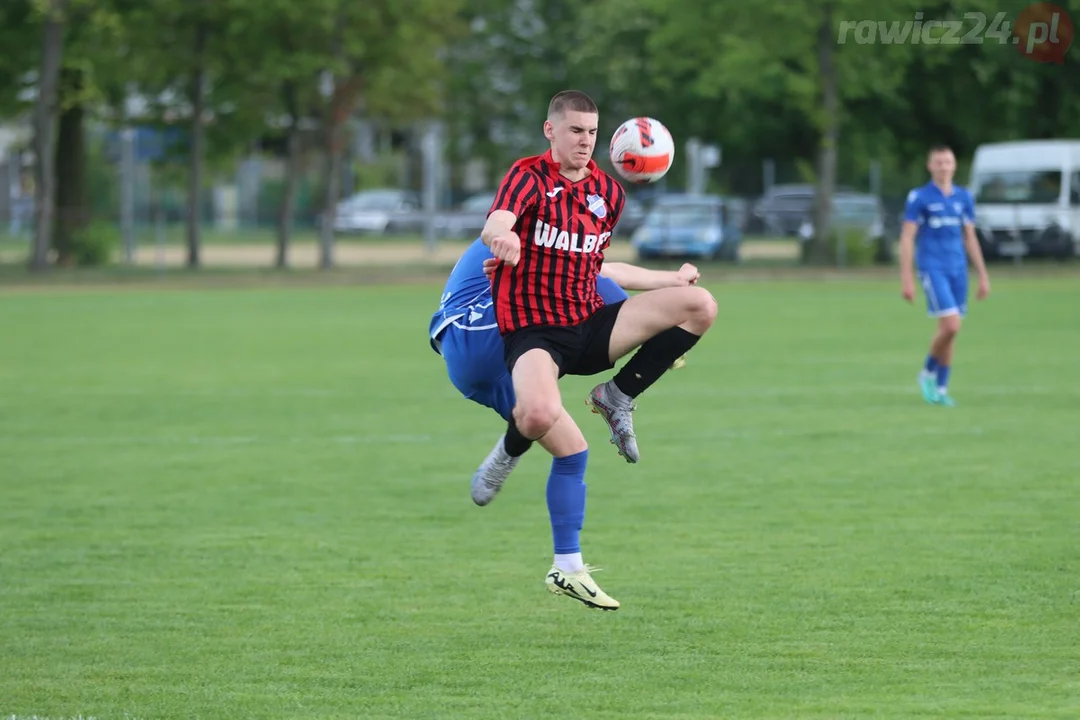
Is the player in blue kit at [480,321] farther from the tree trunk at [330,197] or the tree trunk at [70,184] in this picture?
the tree trunk at [70,184]

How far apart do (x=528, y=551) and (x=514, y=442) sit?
176cm

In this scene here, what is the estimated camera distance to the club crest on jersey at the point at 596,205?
7.17 m

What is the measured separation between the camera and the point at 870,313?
2597 centimetres

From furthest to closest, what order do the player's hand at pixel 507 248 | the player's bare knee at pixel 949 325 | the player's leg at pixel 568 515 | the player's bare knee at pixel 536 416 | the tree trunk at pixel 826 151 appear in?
1. the tree trunk at pixel 826 151
2. the player's bare knee at pixel 949 325
3. the player's leg at pixel 568 515
4. the player's bare knee at pixel 536 416
5. the player's hand at pixel 507 248

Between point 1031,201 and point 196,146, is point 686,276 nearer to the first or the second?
point 1031,201

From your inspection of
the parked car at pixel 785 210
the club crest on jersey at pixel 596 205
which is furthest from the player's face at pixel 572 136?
the parked car at pixel 785 210

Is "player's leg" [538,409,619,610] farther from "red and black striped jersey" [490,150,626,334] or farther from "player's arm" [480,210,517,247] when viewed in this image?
"player's arm" [480,210,517,247]

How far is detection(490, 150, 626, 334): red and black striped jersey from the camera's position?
7.04 metres

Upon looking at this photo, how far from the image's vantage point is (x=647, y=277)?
7.66m

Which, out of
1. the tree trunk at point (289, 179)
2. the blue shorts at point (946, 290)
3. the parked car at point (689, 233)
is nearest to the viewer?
the blue shorts at point (946, 290)

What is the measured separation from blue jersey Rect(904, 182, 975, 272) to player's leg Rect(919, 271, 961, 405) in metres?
0.12

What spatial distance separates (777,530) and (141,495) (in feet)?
13.9

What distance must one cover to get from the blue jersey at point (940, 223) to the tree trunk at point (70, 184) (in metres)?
27.7

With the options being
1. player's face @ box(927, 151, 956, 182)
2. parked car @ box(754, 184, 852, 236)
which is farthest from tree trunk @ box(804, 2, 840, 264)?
player's face @ box(927, 151, 956, 182)
